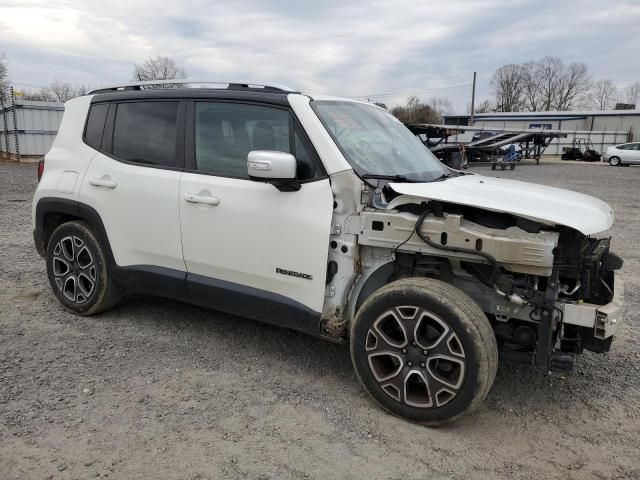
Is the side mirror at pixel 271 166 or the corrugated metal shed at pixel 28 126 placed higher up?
the corrugated metal shed at pixel 28 126

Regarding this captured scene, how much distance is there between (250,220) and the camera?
3.50m

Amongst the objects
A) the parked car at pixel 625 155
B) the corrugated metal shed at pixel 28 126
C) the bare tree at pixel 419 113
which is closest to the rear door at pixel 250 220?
the corrugated metal shed at pixel 28 126

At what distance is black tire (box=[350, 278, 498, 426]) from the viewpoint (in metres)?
2.85

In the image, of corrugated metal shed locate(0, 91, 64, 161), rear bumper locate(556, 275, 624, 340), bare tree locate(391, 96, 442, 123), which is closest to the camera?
rear bumper locate(556, 275, 624, 340)

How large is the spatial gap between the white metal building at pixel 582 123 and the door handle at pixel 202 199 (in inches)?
1969

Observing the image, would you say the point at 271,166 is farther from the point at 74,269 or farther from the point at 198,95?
the point at 74,269

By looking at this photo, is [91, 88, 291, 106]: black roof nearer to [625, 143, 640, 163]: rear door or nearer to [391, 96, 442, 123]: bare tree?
[625, 143, 640, 163]: rear door

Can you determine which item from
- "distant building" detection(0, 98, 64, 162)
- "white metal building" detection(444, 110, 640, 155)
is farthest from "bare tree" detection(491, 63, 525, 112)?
"distant building" detection(0, 98, 64, 162)

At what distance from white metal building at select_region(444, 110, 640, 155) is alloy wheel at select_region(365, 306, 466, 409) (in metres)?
50.2

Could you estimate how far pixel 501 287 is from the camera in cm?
298

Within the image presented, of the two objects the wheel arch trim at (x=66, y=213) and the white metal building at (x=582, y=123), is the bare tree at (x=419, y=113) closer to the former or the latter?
the white metal building at (x=582, y=123)

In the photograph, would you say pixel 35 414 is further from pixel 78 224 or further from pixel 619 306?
pixel 619 306

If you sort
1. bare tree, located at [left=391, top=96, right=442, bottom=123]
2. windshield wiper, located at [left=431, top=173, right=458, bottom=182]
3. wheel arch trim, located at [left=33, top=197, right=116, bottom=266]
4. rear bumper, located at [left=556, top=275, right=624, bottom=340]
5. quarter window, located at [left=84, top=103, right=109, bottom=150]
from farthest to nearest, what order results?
bare tree, located at [left=391, top=96, right=442, bottom=123] < quarter window, located at [left=84, top=103, right=109, bottom=150] < wheel arch trim, located at [left=33, top=197, right=116, bottom=266] < windshield wiper, located at [left=431, top=173, right=458, bottom=182] < rear bumper, located at [left=556, top=275, right=624, bottom=340]

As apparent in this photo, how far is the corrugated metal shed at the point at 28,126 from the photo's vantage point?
21109mm
